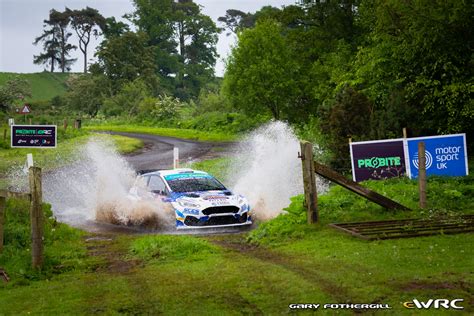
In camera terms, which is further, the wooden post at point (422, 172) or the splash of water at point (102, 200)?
the splash of water at point (102, 200)

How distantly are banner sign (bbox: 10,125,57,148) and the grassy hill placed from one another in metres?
93.2

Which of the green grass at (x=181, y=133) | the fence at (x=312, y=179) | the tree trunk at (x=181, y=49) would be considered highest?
the tree trunk at (x=181, y=49)

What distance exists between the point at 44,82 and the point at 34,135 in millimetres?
104139

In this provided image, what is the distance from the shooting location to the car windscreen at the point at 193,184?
Answer: 18125mm

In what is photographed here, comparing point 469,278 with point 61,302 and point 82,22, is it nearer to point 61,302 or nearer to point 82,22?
point 61,302

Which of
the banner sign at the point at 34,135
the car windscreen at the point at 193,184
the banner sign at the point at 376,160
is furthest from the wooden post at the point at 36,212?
the banner sign at the point at 376,160

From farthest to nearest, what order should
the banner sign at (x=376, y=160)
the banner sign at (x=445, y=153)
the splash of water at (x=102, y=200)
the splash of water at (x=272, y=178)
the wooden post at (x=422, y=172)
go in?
the splash of water at (x=272, y=178) → the banner sign at (x=376, y=160) → the splash of water at (x=102, y=200) → the banner sign at (x=445, y=153) → the wooden post at (x=422, y=172)

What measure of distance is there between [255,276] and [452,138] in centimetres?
982

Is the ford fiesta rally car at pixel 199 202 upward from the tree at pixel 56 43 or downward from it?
downward

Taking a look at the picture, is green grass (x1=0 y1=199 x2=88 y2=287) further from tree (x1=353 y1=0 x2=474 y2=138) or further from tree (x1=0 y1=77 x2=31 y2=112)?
tree (x1=0 y1=77 x2=31 y2=112)

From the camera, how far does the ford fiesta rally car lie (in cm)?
1675

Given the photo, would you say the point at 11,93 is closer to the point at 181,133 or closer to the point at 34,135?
the point at 181,133

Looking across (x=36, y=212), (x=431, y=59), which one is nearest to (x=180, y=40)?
(x=431, y=59)

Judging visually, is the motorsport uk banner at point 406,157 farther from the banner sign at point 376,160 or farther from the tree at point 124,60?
the tree at point 124,60
